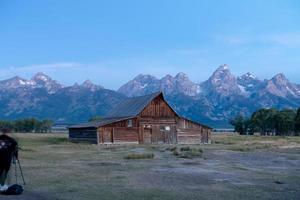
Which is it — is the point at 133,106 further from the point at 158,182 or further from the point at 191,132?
the point at 158,182

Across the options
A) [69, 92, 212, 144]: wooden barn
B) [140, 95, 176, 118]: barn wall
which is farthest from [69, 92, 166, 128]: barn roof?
[140, 95, 176, 118]: barn wall

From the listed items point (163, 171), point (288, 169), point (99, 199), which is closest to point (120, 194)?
point (99, 199)

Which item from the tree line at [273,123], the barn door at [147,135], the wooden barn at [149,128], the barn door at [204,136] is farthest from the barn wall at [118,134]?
the tree line at [273,123]

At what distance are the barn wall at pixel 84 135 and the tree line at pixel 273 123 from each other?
50392 mm

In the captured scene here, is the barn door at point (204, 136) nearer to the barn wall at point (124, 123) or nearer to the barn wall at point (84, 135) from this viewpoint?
the barn wall at point (124, 123)

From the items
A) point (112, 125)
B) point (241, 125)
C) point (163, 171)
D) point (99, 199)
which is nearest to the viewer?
point (99, 199)

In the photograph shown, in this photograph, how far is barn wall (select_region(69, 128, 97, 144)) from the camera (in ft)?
195

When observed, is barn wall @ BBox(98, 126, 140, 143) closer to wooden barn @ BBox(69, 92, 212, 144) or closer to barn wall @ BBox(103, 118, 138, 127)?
wooden barn @ BBox(69, 92, 212, 144)

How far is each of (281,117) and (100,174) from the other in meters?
92.4

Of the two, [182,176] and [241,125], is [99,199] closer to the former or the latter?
[182,176]

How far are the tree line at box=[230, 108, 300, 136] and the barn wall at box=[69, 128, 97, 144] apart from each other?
50.4 m

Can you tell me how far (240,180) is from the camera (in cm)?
2016

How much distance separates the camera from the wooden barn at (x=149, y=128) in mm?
58781

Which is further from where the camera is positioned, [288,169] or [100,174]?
[288,169]
